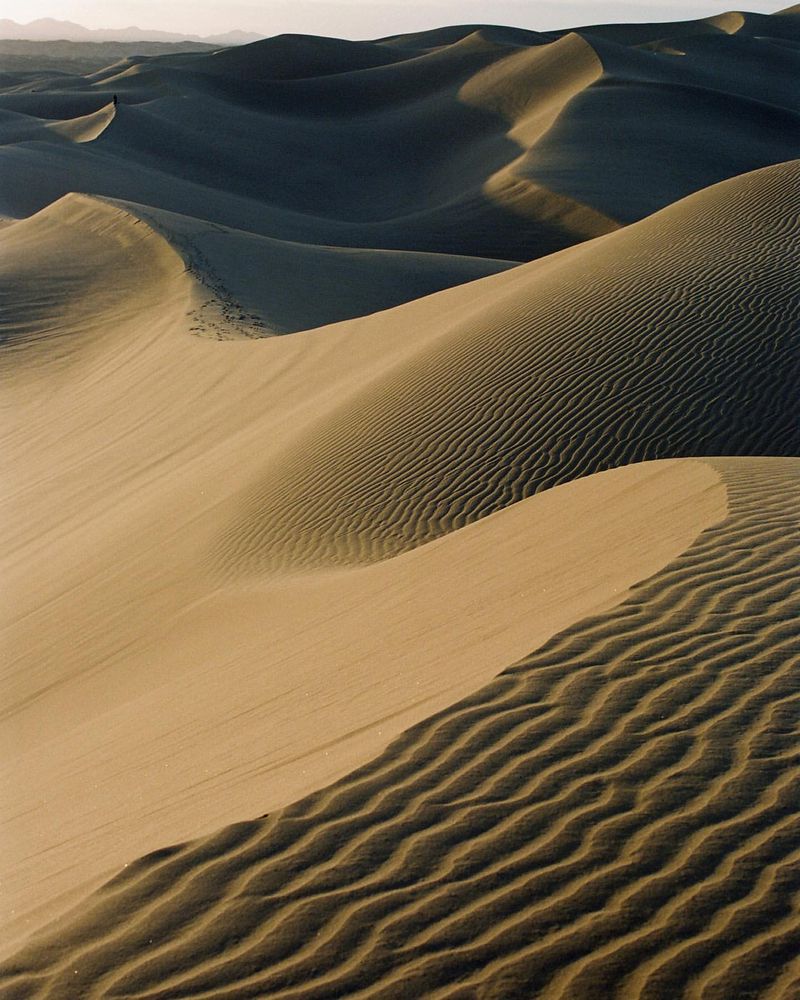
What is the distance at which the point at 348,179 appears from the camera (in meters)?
46.9

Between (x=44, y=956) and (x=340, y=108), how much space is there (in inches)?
2269


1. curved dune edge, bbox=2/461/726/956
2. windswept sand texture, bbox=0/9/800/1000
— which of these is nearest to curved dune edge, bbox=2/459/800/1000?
windswept sand texture, bbox=0/9/800/1000

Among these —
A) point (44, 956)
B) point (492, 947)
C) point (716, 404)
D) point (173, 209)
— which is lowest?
point (716, 404)

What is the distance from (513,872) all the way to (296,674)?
294 cm

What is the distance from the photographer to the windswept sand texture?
3439 millimetres

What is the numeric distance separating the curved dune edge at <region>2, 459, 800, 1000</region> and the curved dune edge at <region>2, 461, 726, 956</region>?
12.3 inches

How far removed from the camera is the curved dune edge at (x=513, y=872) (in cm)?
328

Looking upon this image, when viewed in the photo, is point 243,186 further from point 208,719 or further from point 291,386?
point 208,719

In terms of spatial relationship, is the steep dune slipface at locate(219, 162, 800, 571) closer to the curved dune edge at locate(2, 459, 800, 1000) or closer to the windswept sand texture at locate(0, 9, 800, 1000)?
the windswept sand texture at locate(0, 9, 800, 1000)

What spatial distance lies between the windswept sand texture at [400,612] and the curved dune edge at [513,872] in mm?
11

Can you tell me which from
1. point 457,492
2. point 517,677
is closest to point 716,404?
point 457,492

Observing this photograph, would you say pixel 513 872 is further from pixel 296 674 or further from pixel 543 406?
pixel 543 406

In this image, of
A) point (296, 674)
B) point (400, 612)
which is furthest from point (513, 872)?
point (400, 612)

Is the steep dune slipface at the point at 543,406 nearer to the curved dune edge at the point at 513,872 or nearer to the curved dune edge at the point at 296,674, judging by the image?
the curved dune edge at the point at 296,674
